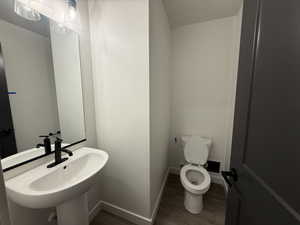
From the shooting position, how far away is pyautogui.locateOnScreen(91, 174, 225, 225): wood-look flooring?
4.52ft

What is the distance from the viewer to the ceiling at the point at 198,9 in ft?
4.80

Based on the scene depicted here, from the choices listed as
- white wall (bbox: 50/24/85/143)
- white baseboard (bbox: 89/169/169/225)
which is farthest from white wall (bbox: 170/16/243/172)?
white wall (bbox: 50/24/85/143)

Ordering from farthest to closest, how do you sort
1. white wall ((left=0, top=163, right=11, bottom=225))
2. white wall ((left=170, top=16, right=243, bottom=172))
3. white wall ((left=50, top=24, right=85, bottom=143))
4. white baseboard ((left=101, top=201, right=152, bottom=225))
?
white wall ((left=170, top=16, right=243, bottom=172)) < white baseboard ((left=101, top=201, right=152, bottom=225)) < white wall ((left=50, top=24, right=85, bottom=143)) < white wall ((left=0, top=163, right=11, bottom=225))

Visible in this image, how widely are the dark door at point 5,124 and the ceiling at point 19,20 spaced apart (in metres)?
0.27

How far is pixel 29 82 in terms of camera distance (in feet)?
3.09

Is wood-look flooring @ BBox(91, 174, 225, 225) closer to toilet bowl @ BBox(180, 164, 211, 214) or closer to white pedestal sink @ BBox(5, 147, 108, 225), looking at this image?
toilet bowl @ BBox(180, 164, 211, 214)

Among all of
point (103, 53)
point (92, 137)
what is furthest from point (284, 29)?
point (92, 137)

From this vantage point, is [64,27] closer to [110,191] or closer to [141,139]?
[141,139]

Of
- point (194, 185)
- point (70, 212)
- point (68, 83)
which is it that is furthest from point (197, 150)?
point (68, 83)

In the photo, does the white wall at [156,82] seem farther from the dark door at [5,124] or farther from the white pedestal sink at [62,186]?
the dark door at [5,124]

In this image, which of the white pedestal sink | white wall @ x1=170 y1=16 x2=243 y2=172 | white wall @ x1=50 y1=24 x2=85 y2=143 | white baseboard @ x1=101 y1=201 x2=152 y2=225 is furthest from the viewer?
white wall @ x1=170 y1=16 x2=243 y2=172

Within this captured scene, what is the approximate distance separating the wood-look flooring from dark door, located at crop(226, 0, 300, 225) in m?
0.90

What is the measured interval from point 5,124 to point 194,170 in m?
1.97

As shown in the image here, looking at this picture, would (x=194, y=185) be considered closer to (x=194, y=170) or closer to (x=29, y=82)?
(x=194, y=170)
